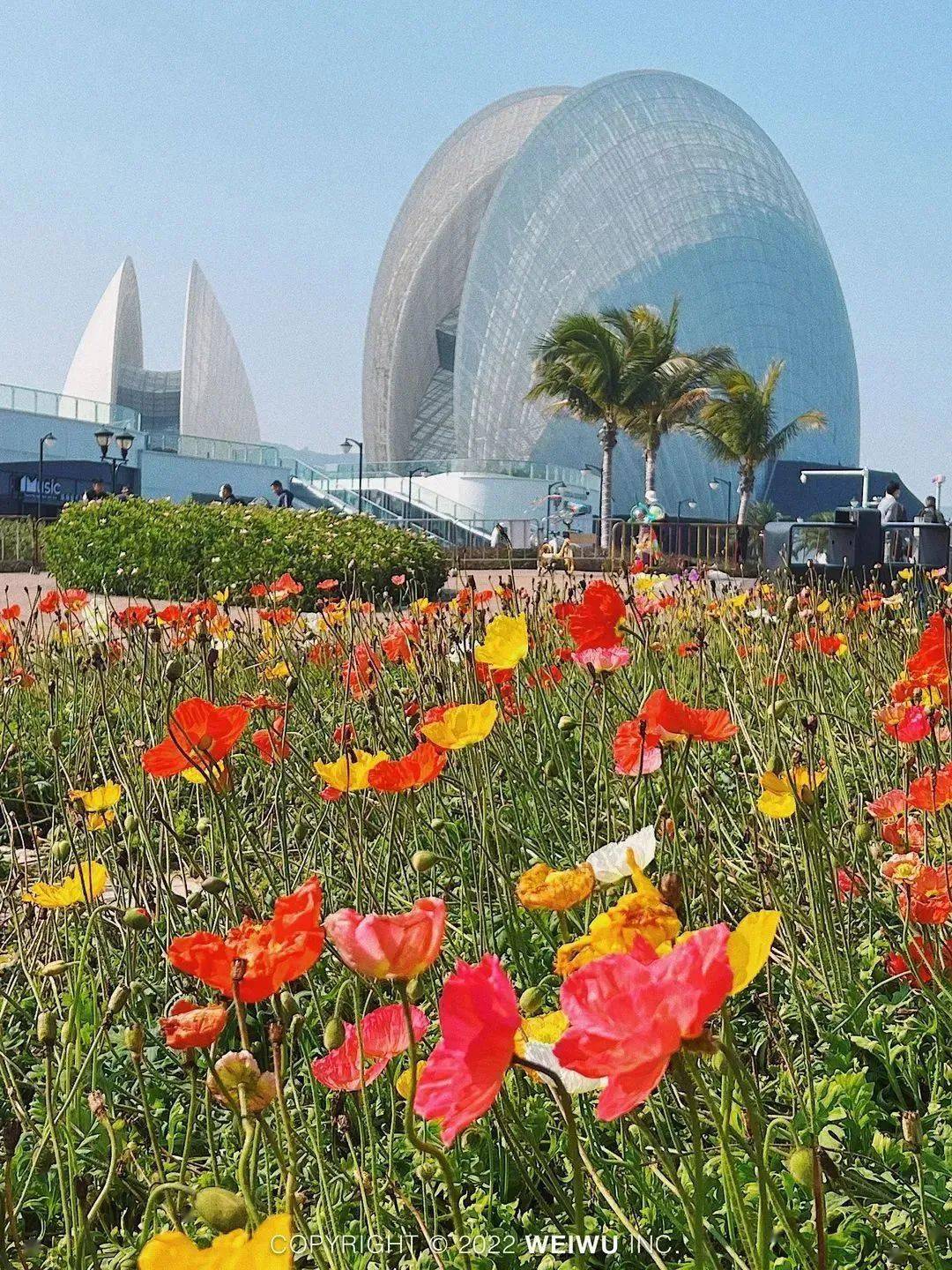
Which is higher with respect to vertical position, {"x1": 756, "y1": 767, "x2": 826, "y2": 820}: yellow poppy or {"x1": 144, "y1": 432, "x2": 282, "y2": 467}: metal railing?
{"x1": 144, "y1": 432, "x2": 282, "y2": 467}: metal railing

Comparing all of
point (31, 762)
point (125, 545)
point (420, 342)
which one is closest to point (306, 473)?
point (420, 342)

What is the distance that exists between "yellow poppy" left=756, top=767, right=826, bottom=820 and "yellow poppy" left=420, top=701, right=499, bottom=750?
0.32 metres

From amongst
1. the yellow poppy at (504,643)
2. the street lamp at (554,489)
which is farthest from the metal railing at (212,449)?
the yellow poppy at (504,643)

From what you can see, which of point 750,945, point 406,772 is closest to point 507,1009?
point 750,945

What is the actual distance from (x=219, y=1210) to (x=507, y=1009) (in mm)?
241

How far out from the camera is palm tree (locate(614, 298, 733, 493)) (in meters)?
27.8

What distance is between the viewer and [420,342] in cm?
5866

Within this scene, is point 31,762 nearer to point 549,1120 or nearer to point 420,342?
point 549,1120

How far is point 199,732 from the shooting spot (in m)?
1.18

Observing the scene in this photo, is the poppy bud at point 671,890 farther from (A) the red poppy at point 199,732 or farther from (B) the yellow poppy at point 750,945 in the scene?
(A) the red poppy at point 199,732

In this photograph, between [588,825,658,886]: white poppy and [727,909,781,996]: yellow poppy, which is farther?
[588,825,658,886]: white poppy

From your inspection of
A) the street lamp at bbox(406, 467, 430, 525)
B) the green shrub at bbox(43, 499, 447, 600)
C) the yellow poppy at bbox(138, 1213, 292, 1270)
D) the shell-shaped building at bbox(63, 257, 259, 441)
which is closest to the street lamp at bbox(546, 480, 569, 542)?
the street lamp at bbox(406, 467, 430, 525)

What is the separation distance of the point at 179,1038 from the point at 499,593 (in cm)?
269

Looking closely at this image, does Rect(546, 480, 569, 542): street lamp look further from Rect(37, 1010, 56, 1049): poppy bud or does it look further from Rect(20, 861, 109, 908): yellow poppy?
Rect(37, 1010, 56, 1049): poppy bud
